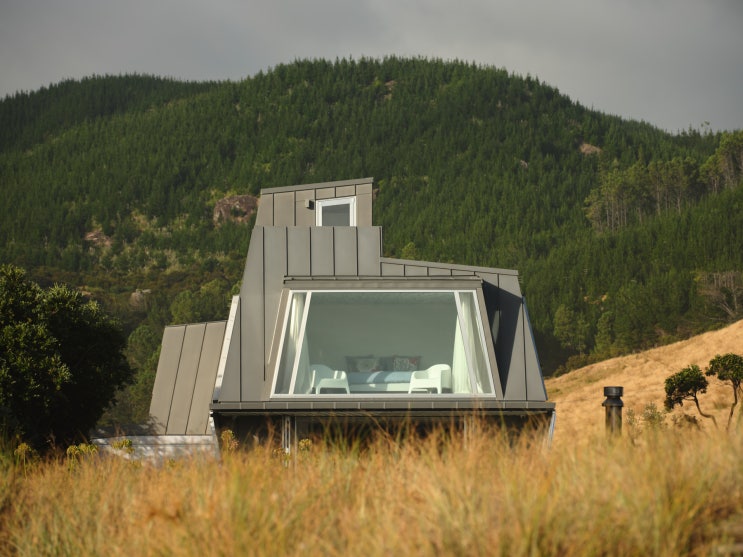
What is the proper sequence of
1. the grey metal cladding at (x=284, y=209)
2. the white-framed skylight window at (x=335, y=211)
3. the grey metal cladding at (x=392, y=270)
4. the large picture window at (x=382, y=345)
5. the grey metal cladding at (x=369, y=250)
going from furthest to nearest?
the grey metal cladding at (x=284, y=209), the white-framed skylight window at (x=335, y=211), the grey metal cladding at (x=369, y=250), the grey metal cladding at (x=392, y=270), the large picture window at (x=382, y=345)

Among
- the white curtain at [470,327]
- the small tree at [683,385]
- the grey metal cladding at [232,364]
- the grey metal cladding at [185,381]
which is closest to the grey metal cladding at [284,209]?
the grey metal cladding at [185,381]

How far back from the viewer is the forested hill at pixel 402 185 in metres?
80.8

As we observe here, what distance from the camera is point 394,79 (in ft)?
568

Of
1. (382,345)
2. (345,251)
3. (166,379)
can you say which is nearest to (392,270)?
(345,251)

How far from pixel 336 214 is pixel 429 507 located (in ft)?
36.9

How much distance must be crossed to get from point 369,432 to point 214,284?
81.7 meters

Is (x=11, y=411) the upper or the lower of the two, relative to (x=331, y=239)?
lower

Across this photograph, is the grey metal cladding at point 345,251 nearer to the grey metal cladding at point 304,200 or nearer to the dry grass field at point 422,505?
the grey metal cladding at point 304,200

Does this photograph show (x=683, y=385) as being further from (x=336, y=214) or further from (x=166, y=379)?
(x=166, y=379)

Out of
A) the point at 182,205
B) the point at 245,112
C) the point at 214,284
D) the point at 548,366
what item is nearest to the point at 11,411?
the point at 548,366

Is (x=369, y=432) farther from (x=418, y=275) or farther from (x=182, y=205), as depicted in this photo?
(x=182, y=205)

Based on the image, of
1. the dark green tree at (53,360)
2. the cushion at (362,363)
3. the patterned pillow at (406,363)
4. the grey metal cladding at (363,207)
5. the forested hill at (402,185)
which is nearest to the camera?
the cushion at (362,363)

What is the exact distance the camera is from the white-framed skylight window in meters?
15.9

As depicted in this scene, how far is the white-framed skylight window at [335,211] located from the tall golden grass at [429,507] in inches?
370
